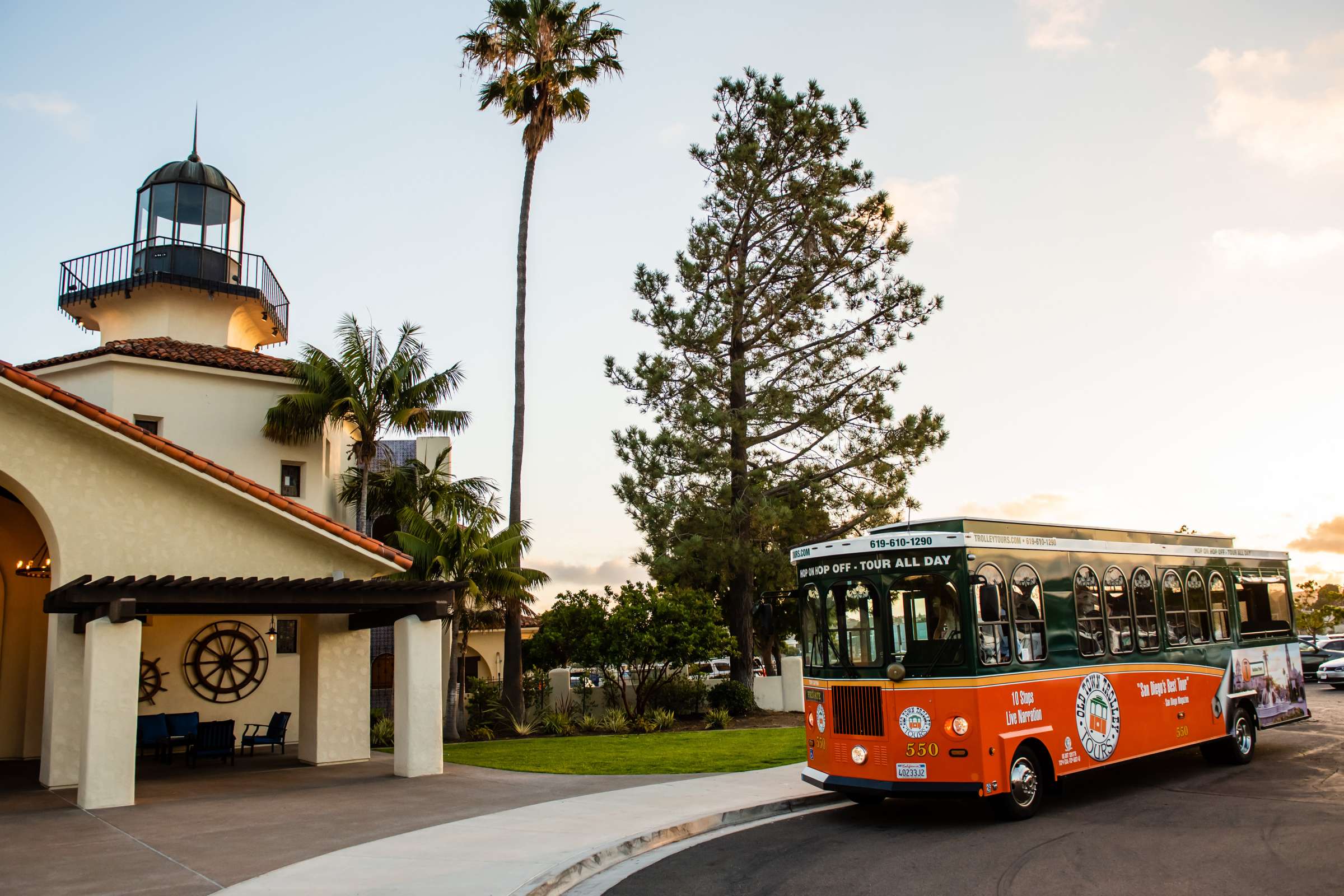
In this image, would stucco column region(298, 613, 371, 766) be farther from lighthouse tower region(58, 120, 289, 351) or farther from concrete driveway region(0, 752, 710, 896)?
lighthouse tower region(58, 120, 289, 351)

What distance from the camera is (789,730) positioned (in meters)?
22.9

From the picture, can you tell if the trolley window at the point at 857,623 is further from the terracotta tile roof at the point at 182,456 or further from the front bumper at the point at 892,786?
the terracotta tile roof at the point at 182,456

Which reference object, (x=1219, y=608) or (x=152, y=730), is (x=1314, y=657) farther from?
(x=152, y=730)

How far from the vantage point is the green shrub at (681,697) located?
27516 millimetres

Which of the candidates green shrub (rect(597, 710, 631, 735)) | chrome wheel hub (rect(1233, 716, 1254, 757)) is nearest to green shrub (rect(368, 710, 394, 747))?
green shrub (rect(597, 710, 631, 735))

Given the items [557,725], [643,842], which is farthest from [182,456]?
[557,725]

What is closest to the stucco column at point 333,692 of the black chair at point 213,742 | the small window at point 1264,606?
the black chair at point 213,742

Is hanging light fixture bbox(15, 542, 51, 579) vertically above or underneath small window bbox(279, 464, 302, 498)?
underneath

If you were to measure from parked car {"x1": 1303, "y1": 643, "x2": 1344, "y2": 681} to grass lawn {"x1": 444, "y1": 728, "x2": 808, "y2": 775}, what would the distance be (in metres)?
22.2

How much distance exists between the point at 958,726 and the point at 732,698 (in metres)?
17.5

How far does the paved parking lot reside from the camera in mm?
8266

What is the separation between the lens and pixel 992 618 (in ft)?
35.2

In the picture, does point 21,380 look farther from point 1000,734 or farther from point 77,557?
point 1000,734

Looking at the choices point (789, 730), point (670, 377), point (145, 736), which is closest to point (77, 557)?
point (145, 736)
